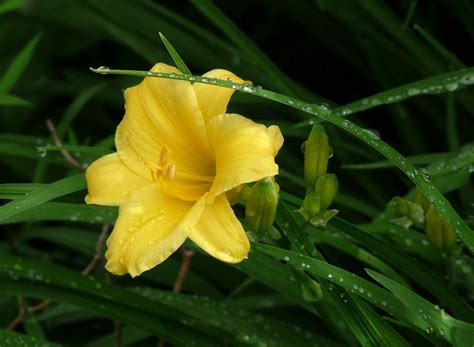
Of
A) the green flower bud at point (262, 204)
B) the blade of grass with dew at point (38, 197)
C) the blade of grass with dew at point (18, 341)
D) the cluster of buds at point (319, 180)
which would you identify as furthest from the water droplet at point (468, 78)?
the blade of grass with dew at point (18, 341)

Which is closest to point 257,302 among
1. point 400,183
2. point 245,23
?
point 400,183

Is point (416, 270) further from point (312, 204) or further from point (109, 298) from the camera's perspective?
point (109, 298)

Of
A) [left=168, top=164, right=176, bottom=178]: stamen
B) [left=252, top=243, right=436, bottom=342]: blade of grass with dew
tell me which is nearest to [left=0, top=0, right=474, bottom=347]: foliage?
[left=252, top=243, right=436, bottom=342]: blade of grass with dew

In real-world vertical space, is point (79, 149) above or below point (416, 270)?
below

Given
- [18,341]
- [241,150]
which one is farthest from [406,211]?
[18,341]

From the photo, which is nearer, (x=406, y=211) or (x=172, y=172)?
(x=172, y=172)

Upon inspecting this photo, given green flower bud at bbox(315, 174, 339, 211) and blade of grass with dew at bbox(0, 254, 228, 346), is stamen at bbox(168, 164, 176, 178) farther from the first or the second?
blade of grass with dew at bbox(0, 254, 228, 346)

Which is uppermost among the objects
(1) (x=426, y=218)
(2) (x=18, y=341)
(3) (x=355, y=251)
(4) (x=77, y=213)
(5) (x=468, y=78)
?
(5) (x=468, y=78)
